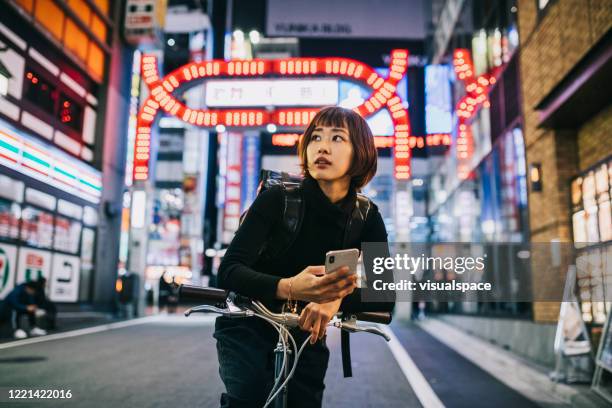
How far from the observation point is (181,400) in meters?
5.41

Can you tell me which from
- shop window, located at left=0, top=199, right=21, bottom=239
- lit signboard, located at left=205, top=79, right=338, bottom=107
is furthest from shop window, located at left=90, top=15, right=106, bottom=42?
shop window, located at left=0, top=199, right=21, bottom=239

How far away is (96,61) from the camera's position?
17.4m

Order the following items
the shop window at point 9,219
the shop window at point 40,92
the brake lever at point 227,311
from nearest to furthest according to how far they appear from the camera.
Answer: the brake lever at point 227,311, the shop window at point 9,219, the shop window at point 40,92

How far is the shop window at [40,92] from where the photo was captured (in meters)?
13.5

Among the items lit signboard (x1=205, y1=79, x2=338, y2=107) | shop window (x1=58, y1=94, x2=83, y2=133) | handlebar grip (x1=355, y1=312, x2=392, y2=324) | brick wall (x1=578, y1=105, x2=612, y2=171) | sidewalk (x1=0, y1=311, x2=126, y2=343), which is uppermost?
lit signboard (x1=205, y1=79, x2=338, y2=107)

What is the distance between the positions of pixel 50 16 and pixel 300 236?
14.9 metres

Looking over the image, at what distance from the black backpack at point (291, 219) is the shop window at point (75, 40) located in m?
15.2

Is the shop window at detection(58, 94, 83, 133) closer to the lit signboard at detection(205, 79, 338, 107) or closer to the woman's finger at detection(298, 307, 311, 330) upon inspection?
the lit signboard at detection(205, 79, 338, 107)

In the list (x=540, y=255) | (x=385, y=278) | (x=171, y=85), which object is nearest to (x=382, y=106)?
(x=171, y=85)

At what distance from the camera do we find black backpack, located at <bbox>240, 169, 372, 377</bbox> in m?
2.12

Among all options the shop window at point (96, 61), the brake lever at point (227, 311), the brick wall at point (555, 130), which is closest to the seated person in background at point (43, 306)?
the shop window at point (96, 61)

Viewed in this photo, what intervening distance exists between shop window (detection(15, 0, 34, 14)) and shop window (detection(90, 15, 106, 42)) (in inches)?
141

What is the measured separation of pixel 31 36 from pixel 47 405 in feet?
37.6

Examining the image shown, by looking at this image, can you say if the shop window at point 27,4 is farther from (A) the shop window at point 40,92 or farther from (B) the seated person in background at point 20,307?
(B) the seated person in background at point 20,307
